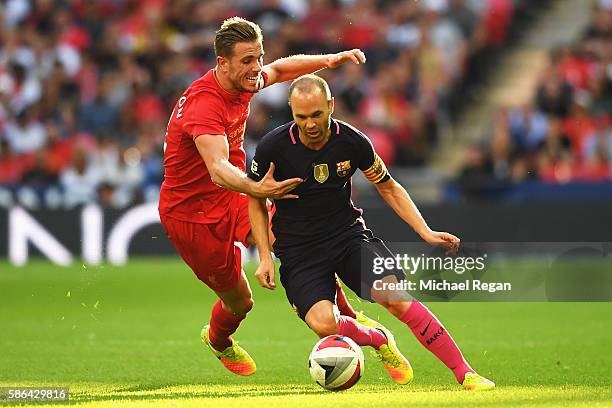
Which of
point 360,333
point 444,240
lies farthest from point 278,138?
point 360,333

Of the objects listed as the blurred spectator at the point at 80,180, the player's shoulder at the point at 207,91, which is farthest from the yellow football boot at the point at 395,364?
the blurred spectator at the point at 80,180

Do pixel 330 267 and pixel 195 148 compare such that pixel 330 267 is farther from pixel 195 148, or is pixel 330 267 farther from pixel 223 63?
pixel 223 63

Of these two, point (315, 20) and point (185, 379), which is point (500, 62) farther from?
point (185, 379)

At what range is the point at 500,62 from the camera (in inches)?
882

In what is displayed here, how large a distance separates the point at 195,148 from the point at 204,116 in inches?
13.9

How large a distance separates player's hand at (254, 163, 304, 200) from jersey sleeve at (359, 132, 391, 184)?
518 millimetres

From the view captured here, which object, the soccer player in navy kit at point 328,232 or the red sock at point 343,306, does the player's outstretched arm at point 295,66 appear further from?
the red sock at point 343,306

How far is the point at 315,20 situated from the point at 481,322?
982 cm

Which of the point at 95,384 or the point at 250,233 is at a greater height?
the point at 250,233

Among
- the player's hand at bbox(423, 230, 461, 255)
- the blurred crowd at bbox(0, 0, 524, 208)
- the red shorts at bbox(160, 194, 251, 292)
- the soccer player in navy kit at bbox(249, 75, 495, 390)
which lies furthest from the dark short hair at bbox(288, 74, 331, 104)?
the blurred crowd at bbox(0, 0, 524, 208)

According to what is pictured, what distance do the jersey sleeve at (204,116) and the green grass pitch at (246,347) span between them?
1680mm

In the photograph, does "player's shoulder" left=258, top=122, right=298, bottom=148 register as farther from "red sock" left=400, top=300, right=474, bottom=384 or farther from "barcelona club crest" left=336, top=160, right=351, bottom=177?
"red sock" left=400, top=300, right=474, bottom=384

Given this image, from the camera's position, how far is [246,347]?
11148mm

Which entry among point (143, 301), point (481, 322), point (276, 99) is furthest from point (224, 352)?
point (276, 99)
